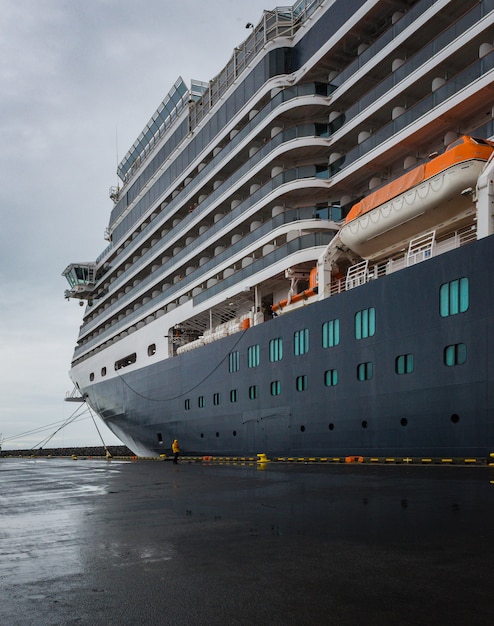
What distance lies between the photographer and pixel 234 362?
84.4 ft

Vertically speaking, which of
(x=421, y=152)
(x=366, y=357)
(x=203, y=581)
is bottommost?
(x=203, y=581)

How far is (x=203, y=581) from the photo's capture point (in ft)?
15.8

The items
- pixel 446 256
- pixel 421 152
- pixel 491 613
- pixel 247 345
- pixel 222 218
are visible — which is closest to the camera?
pixel 491 613

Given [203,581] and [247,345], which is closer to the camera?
[203,581]

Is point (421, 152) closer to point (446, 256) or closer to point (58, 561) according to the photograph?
point (446, 256)

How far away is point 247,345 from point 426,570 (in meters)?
20.1

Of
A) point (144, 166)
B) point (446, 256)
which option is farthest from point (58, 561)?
point (144, 166)

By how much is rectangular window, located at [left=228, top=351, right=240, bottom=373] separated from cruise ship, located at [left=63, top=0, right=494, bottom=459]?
103mm

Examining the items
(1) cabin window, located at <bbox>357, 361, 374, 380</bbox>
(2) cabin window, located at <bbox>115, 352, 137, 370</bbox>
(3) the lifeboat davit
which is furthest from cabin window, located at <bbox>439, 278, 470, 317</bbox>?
(2) cabin window, located at <bbox>115, 352, 137, 370</bbox>

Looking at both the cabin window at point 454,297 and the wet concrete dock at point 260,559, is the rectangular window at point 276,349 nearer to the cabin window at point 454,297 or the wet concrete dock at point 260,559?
the cabin window at point 454,297

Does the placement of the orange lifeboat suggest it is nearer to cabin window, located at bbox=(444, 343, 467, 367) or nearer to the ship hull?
the ship hull

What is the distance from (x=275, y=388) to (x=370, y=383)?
5.59 m

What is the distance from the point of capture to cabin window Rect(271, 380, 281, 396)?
22266 mm

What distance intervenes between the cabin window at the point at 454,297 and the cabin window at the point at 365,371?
312 cm
